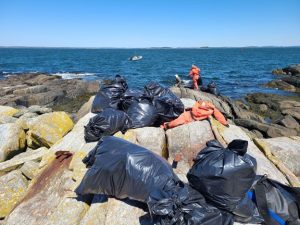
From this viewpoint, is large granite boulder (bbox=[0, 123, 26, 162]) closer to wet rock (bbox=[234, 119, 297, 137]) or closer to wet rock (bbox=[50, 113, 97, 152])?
wet rock (bbox=[50, 113, 97, 152])

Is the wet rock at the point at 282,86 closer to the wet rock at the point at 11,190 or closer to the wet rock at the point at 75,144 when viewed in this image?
the wet rock at the point at 75,144

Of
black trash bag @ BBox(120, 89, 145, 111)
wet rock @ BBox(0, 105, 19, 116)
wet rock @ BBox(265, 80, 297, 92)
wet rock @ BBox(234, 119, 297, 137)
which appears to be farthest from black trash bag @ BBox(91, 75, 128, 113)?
wet rock @ BBox(265, 80, 297, 92)

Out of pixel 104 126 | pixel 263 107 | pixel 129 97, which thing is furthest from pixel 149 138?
pixel 263 107

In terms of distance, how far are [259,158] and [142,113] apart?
2315 mm

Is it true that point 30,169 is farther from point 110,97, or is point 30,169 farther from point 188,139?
point 188,139

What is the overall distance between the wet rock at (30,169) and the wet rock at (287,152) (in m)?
4.17

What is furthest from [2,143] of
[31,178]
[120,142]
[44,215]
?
[120,142]

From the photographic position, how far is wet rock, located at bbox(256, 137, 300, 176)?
518 centimetres

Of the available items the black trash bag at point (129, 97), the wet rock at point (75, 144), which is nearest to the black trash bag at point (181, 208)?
the wet rock at point (75, 144)

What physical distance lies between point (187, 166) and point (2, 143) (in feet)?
13.7

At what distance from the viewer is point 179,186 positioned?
3314mm

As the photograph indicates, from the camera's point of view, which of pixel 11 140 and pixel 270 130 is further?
pixel 270 130

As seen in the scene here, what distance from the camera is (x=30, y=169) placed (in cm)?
516

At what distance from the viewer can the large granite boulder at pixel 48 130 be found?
618cm
